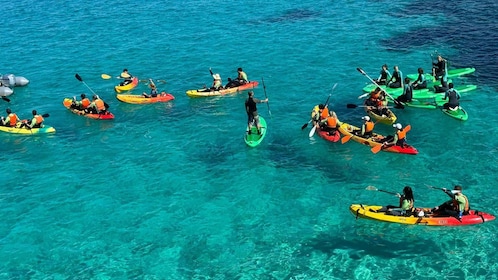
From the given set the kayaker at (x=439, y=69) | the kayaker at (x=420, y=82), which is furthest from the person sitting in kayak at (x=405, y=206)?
the kayaker at (x=439, y=69)

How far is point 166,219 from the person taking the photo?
86.4 ft

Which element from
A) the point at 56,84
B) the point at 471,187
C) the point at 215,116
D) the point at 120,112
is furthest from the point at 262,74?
the point at 471,187

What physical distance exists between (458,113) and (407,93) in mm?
3647

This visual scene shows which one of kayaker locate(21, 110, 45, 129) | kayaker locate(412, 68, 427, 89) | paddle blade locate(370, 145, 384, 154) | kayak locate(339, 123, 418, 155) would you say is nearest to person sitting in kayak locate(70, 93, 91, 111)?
kayaker locate(21, 110, 45, 129)

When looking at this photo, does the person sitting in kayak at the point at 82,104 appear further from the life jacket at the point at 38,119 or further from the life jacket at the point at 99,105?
the life jacket at the point at 38,119

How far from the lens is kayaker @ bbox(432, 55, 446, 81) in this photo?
123ft

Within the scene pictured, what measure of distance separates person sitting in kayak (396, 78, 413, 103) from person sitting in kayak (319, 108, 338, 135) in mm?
6738

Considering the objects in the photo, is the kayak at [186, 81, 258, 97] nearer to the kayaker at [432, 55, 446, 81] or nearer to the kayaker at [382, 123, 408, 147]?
the kayaker at [382, 123, 408, 147]

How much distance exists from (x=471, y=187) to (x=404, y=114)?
9415 mm

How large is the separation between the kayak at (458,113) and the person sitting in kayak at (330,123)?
8.34 meters

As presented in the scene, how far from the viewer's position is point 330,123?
31734 millimetres

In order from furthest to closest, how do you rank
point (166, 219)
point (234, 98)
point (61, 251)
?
point (234, 98)
point (166, 219)
point (61, 251)

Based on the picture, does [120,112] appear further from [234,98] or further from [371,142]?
[371,142]

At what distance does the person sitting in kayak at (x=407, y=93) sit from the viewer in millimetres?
35188
